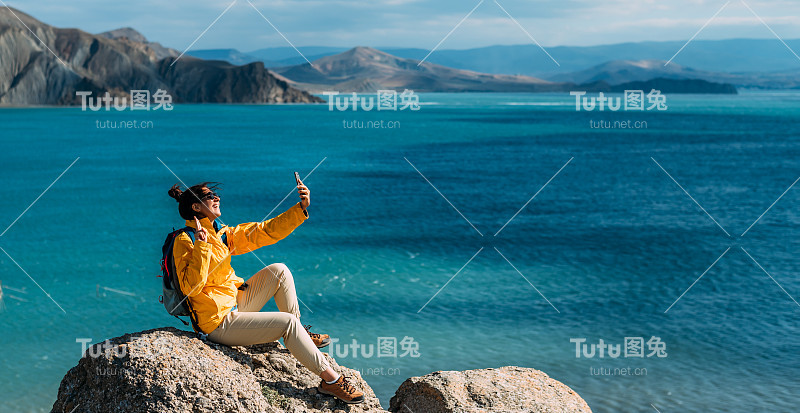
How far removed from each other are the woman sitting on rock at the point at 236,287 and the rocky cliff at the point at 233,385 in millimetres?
229

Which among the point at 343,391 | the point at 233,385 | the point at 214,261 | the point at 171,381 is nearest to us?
the point at 171,381

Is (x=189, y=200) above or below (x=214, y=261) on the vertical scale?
above

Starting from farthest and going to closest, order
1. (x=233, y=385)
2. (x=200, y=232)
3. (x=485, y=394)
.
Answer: (x=485, y=394)
(x=200, y=232)
(x=233, y=385)

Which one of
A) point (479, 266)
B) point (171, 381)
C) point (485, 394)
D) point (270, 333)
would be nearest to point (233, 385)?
point (171, 381)

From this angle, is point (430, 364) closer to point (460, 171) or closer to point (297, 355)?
point (297, 355)

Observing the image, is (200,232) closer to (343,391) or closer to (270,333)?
(270,333)

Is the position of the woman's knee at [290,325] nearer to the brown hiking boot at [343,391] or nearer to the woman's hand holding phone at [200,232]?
the brown hiking boot at [343,391]

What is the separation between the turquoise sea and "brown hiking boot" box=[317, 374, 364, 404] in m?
6.69

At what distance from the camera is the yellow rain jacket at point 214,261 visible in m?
6.34

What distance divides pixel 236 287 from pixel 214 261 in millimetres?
527

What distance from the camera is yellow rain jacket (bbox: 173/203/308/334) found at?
20.8 feet

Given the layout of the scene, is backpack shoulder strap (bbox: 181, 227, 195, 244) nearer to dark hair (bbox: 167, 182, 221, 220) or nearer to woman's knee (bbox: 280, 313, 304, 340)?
dark hair (bbox: 167, 182, 221, 220)

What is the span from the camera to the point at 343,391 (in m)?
6.84

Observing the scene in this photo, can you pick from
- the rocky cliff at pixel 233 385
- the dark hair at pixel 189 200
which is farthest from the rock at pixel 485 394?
the dark hair at pixel 189 200
